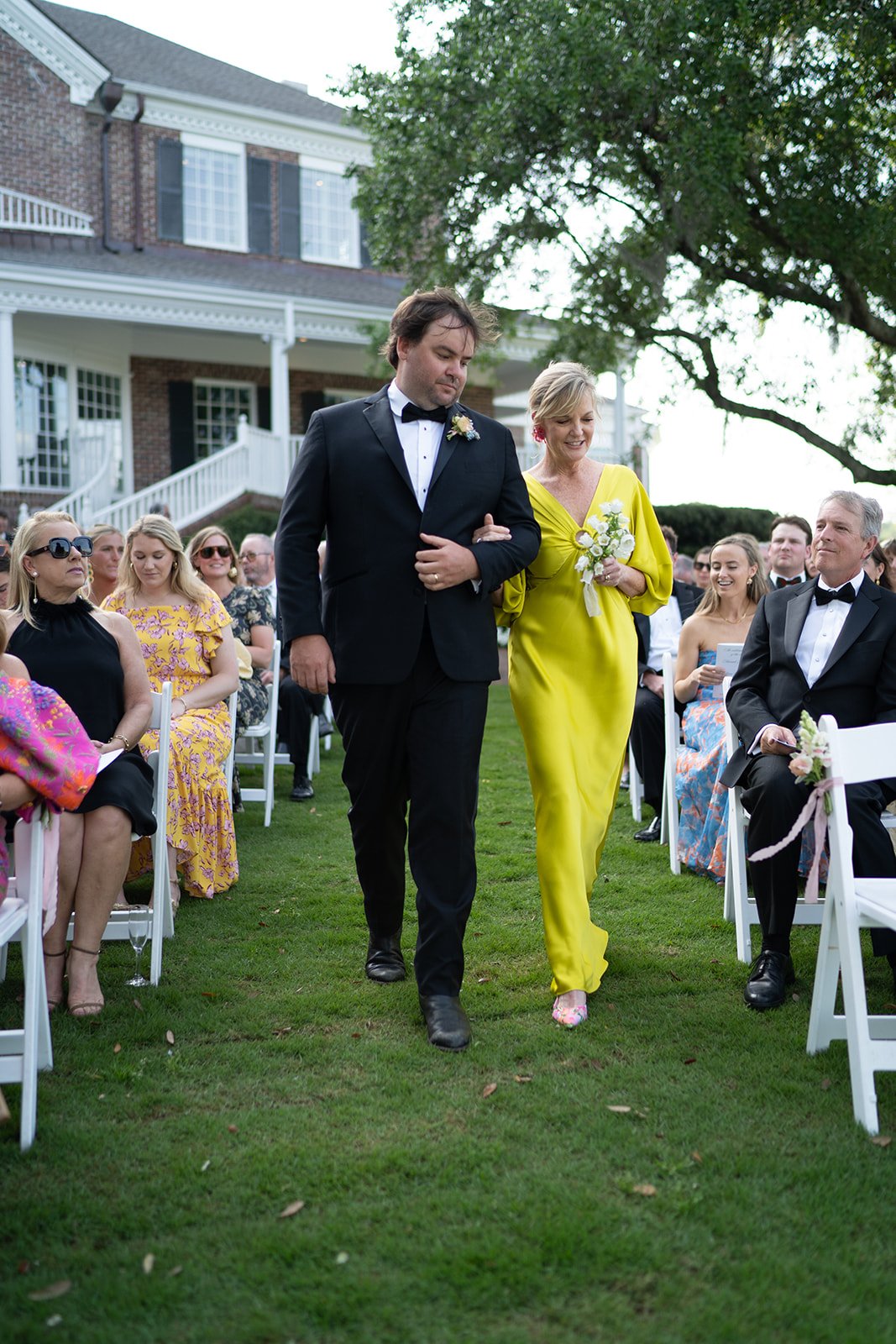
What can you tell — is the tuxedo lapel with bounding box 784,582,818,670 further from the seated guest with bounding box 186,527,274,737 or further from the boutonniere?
the seated guest with bounding box 186,527,274,737

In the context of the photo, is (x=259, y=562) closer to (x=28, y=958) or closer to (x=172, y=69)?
(x=28, y=958)

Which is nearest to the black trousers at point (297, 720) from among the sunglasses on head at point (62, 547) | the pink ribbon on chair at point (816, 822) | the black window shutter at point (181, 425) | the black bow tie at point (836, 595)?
the sunglasses on head at point (62, 547)

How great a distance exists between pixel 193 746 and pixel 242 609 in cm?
279

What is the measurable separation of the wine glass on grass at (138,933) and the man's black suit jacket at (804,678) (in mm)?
2433

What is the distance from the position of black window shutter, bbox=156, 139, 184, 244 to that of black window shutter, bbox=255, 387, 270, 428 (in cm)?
286

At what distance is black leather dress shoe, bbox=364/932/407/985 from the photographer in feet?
16.4

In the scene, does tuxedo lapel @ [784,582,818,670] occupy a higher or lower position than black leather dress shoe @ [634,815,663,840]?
higher

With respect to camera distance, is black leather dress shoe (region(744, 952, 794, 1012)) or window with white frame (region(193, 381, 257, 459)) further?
window with white frame (region(193, 381, 257, 459))

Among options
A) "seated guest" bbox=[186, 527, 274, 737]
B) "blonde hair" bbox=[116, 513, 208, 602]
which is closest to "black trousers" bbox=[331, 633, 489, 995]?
"blonde hair" bbox=[116, 513, 208, 602]

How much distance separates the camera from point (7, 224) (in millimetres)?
18688

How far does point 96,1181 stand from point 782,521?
5.51 meters

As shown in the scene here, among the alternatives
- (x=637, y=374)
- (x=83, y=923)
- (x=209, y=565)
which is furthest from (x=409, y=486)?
(x=637, y=374)

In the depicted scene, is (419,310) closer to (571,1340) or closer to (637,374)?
(571,1340)

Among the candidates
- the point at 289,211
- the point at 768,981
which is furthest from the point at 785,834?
the point at 289,211
